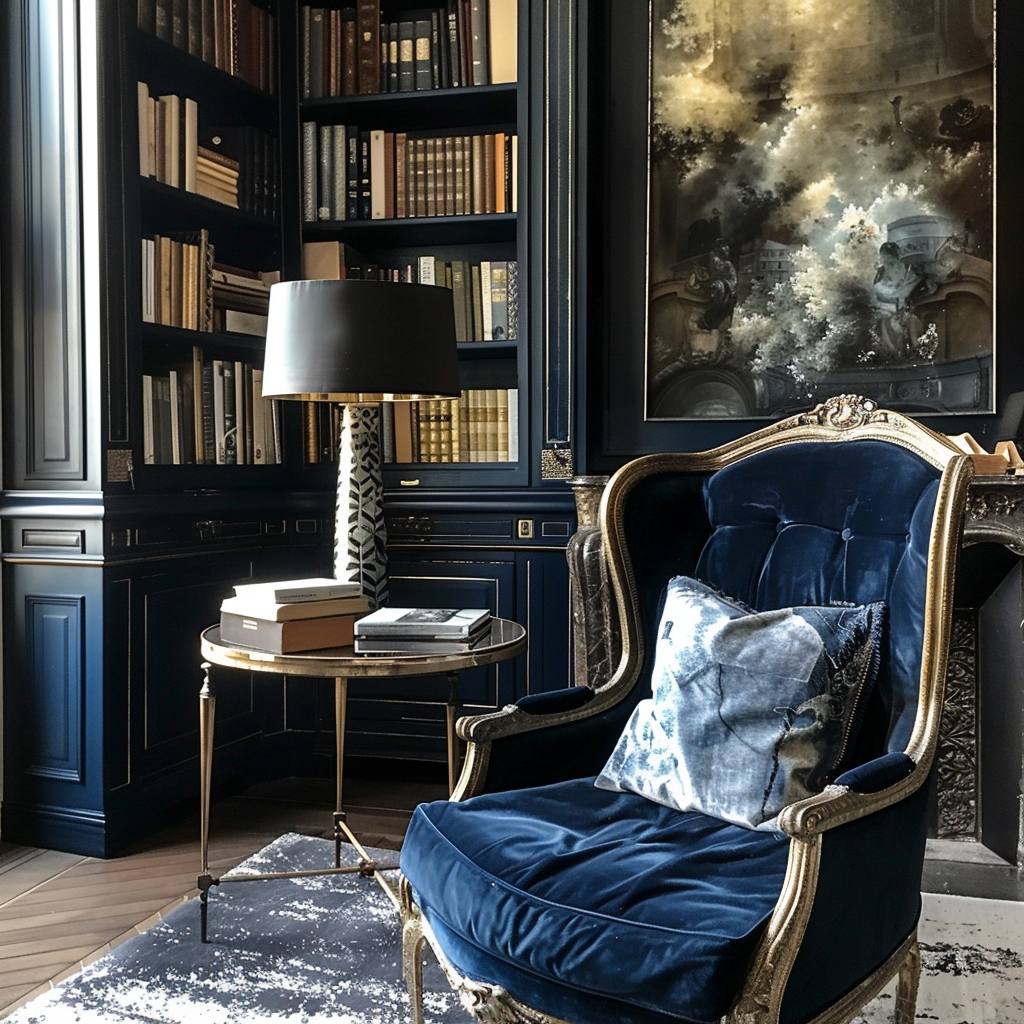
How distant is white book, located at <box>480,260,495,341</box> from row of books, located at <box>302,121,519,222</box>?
18 centimetres

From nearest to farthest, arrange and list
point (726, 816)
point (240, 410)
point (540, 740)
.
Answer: point (726, 816)
point (540, 740)
point (240, 410)

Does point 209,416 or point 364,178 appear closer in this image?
point 209,416

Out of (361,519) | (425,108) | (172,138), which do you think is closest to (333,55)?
(425,108)

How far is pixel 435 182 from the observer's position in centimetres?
334

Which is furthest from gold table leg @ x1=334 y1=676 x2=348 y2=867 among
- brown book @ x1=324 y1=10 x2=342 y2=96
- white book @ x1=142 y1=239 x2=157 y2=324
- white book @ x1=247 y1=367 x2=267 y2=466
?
brown book @ x1=324 y1=10 x2=342 y2=96

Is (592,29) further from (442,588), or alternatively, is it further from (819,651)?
(819,651)

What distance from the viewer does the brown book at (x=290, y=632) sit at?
6.63ft

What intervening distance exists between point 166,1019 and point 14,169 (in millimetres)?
2150

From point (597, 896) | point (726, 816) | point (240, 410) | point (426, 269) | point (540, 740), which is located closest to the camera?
point (597, 896)

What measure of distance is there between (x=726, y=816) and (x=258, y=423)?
2155mm

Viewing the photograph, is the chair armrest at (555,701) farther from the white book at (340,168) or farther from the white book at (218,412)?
the white book at (340,168)

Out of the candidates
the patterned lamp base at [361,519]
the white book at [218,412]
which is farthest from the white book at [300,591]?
the white book at [218,412]

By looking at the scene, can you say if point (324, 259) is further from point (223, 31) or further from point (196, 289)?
point (223, 31)

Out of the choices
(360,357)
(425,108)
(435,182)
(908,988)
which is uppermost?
(425,108)
